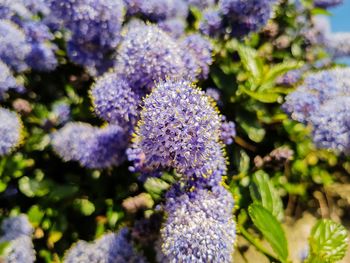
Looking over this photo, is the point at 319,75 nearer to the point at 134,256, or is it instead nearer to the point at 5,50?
the point at 134,256

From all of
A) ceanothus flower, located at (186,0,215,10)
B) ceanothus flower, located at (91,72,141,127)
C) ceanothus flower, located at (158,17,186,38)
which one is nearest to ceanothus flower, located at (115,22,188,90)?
ceanothus flower, located at (91,72,141,127)

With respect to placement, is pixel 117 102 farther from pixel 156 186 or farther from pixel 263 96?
pixel 263 96

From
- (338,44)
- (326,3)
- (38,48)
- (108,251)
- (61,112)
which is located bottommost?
(108,251)

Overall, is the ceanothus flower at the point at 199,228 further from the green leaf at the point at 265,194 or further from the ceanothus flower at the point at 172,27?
the ceanothus flower at the point at 172,27

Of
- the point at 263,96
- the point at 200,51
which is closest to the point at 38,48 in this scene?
the point at 200,51

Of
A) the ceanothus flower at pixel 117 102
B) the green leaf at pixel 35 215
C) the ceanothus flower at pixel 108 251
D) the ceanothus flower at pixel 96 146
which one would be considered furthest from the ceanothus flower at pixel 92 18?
the ceanothus flower at pixel 108 251
